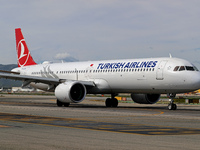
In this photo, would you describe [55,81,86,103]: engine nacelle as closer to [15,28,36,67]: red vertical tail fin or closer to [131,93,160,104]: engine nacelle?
[131,93,160,104]: engine nacelle

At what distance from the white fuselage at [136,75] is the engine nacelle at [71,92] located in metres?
1.92

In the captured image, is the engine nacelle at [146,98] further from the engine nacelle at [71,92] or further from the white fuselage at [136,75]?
the engine nacelle at [71,92]

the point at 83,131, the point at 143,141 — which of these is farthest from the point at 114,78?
the point at 143,141


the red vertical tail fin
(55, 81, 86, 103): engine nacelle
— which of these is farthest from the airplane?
the red vertical tail fin

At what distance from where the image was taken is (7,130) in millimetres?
14703

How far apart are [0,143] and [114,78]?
2408 centimetres

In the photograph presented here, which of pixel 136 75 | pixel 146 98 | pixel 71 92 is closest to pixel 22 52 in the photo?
pixel 71 92

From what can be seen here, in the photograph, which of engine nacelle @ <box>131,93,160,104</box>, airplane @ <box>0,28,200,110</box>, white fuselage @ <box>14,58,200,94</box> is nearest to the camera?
white fuselage @ <box>14,58,200,94</box>

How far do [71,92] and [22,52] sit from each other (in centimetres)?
1507

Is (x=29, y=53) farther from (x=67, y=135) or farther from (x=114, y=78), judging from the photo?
(x=67, y=135)

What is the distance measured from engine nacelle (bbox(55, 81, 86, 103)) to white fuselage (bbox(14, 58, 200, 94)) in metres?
1.92

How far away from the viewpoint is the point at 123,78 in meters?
34.1

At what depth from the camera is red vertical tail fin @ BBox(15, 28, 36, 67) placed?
47219mm

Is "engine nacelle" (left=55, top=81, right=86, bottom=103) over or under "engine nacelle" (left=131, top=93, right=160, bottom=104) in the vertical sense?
over
